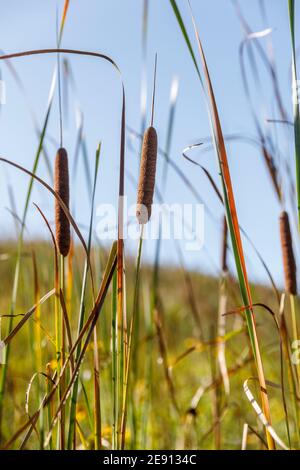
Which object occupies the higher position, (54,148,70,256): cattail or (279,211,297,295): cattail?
(54,148,70,256): cattail

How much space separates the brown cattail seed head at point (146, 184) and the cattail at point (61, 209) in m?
0.10

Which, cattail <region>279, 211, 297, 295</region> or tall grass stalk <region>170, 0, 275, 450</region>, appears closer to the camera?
tall grass stalk <region>170, 0, 275, 450</region>

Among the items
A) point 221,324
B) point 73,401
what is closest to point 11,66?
point 73,401

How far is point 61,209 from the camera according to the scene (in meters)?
0.62

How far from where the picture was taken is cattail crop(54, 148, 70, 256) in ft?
1.98

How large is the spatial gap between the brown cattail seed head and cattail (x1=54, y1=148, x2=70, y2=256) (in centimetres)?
10

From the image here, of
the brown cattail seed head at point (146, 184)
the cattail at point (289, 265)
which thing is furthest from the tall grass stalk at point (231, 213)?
the cattail at point (289, 265)

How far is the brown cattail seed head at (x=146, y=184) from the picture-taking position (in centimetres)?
54

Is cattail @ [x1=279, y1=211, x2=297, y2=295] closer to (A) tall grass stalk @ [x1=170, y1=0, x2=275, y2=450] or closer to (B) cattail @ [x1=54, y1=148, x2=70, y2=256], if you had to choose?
(A) tall grass stalk @ [x1=170, y1=0, x2=275, y2=450]

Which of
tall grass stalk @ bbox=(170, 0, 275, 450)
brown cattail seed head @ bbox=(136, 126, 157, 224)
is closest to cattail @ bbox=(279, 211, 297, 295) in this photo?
tall grass stalk @ bbox=(170, 0, 275, 450)

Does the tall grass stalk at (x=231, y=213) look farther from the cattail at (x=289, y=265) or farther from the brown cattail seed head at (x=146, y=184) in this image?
the cattail at (x=289, y=265)

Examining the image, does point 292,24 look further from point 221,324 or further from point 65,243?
point 221,324

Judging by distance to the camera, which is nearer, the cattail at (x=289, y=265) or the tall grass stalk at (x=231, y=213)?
the tall grass stalk at (x=231, y=213)

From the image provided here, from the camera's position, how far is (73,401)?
63 centimetres
